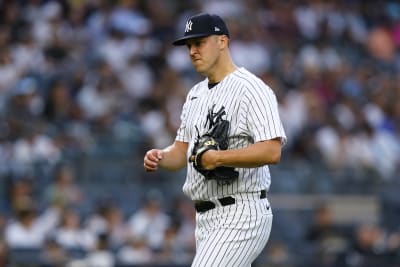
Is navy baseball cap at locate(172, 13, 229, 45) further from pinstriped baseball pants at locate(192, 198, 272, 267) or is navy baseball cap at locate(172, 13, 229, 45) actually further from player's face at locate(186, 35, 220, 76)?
pinstriped baseball pants at locate(192, 198, 272, 267)

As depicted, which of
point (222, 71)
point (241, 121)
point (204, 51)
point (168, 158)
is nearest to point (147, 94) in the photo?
point (168, 158)

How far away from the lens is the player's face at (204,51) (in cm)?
580

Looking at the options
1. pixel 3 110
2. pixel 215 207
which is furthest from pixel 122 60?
pixel 215 207

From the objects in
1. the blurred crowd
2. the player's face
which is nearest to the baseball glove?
the player's face

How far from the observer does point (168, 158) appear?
611 cm

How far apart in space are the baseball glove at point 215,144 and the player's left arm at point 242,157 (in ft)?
0.19

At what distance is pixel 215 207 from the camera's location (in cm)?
578

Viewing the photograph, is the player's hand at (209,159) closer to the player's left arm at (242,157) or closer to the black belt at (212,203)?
the player's left arm at (242,157)

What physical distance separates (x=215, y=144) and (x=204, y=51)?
54 centimetres

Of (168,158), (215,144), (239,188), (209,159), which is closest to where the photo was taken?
(209,159)

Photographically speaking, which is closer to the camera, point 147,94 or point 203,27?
point 203,27

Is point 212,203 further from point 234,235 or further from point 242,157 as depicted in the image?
point 242,157

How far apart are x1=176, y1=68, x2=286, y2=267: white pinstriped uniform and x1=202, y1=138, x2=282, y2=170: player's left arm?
91 mm

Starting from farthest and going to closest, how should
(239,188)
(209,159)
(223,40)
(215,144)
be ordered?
(223,40)
(239,188)
(215,144)
(209,159)
